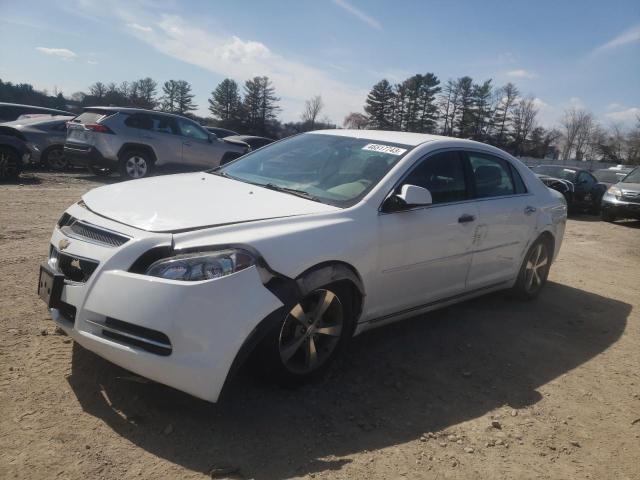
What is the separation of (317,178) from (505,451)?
2160 millimetres

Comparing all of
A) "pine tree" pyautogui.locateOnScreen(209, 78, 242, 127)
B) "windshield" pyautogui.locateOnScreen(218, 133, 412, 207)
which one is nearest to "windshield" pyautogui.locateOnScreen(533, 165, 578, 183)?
"windshield" pyautogui.locateOnScreen(218, 133, 412, 207)

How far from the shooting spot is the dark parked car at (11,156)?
34.8ft

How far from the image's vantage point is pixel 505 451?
2.82 m

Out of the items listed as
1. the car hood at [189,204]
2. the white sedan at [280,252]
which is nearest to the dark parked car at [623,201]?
the white sedan at [280,252]

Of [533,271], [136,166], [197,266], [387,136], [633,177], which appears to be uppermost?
[387,136]

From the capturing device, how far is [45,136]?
1278cm

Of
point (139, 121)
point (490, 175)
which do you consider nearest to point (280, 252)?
point (490, 175)

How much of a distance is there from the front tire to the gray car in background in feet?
38.8

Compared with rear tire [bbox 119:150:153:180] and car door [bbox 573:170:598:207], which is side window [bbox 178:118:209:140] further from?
car door [bbox 573:170:598:207]

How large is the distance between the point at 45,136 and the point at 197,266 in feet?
40.3

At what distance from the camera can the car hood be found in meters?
2.84

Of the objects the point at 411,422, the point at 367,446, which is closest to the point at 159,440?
the point at 367,446

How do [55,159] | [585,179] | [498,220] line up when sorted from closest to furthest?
[498,220] → [55,159] → [585,179]

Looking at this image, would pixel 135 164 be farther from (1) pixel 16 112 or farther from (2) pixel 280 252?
(2) pixel 280 252
